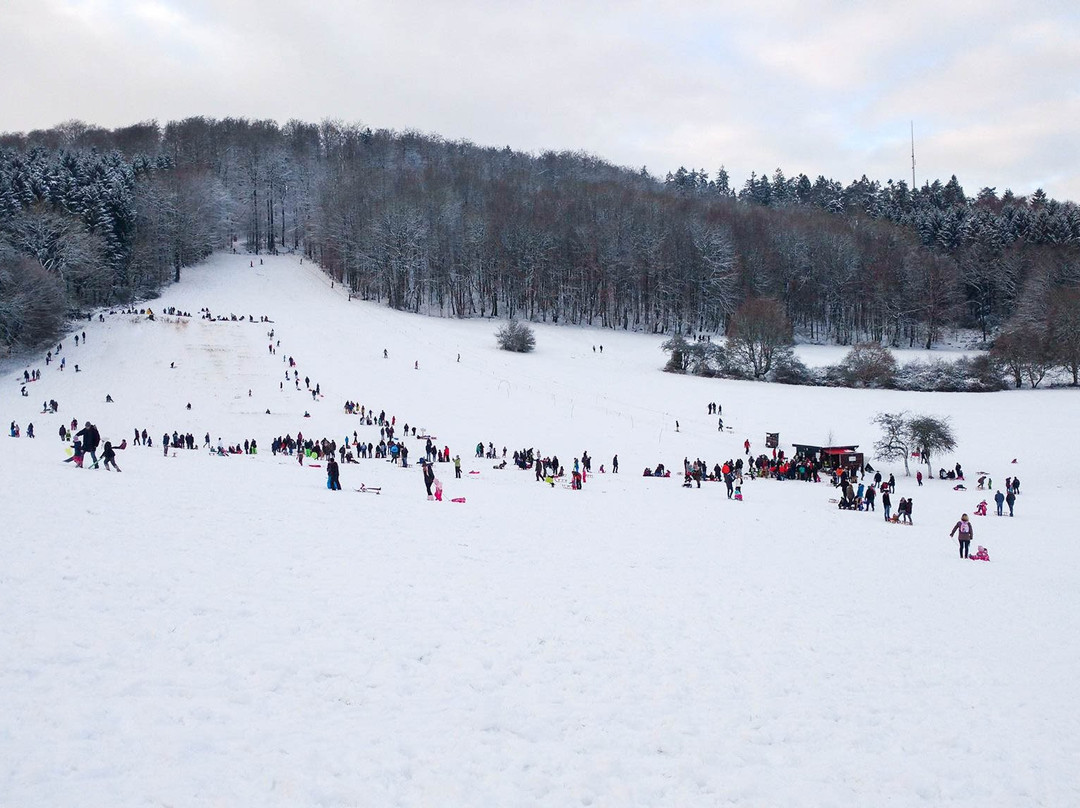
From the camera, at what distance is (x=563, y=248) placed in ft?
310

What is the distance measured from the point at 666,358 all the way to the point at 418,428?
3747 cm

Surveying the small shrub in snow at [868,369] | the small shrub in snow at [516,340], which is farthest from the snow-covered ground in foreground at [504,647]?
the small shrub in snow at [516,340]

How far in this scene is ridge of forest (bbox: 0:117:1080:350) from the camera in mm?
73250

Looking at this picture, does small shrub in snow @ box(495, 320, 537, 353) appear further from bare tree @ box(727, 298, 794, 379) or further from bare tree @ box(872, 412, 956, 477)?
bare tree @ box(872, 412, 956, 477)

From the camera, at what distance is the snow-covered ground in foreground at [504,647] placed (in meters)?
6.86

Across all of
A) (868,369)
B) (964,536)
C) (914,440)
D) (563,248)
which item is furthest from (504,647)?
(563,248)

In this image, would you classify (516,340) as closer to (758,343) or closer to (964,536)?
(758,343)

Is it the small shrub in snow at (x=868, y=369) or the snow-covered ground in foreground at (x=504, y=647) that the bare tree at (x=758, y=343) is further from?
the snow-covered ground in foreground at (x=504, y=647)

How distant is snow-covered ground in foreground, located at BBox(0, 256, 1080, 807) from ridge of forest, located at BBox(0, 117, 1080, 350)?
5488cm

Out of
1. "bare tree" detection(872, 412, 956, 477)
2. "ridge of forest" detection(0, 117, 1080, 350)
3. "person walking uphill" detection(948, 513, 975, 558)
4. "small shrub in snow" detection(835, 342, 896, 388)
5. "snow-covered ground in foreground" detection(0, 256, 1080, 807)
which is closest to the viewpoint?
"snow-covered ground in foreground" detection(0, 256, 1080, 807)

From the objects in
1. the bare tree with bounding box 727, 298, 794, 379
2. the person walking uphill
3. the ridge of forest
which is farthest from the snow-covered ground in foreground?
the ridge of forest

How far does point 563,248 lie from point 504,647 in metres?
87.8

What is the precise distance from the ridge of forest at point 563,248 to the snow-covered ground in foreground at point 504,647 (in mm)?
54880

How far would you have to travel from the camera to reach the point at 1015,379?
60.7 m
